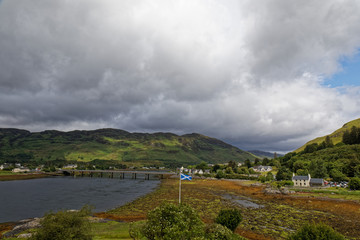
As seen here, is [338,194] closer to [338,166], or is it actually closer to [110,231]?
[338,166]

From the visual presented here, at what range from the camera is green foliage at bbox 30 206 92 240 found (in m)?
21.9

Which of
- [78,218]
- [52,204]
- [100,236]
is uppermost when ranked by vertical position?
[78,218]

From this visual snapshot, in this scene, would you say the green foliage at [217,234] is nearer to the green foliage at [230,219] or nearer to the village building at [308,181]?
the green foliage at [230,219]

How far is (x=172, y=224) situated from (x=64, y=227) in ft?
42.9

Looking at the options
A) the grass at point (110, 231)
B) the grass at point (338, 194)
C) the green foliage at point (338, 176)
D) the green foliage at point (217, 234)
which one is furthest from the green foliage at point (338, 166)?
the grass at point (110, 231)

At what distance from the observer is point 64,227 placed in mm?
23422

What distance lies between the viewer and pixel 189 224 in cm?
2155

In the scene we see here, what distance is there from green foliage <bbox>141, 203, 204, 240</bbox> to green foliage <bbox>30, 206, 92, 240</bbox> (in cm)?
863

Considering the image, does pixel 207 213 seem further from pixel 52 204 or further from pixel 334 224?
pixel 52 204

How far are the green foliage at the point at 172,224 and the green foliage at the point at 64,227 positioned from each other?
28.3 ft

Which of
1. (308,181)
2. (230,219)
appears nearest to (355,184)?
(308,181)

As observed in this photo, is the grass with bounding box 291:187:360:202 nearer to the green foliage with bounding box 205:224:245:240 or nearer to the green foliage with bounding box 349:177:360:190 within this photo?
the green foliage with bounding box 349:177:360:190

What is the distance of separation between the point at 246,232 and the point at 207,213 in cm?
1680

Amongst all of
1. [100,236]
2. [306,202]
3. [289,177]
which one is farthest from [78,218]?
[289,177]
